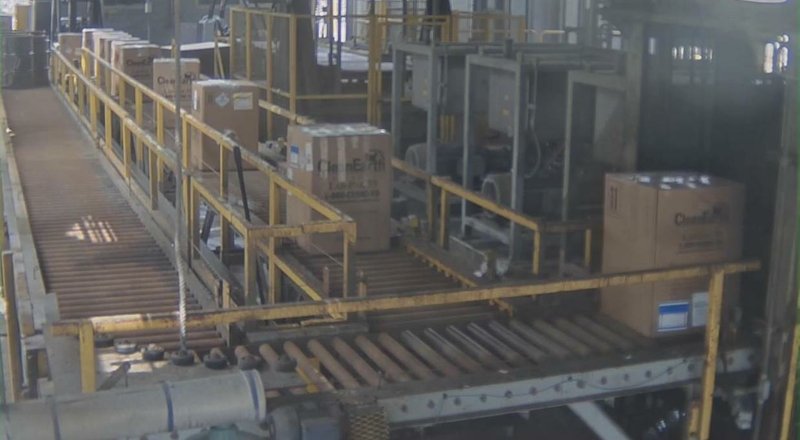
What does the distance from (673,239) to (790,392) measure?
1.00 meters

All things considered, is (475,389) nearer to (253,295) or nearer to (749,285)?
(253,295)

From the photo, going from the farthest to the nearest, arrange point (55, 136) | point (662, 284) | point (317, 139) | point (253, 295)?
point (55, 136)
point (317, 139)
point (253, 295)
point (662, 284)

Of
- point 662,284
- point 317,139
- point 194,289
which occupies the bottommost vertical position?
point 194,289

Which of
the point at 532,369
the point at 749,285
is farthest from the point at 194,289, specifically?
the point at 749,285

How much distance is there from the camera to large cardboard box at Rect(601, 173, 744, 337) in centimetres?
613

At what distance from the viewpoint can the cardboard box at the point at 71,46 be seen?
63.3 ft

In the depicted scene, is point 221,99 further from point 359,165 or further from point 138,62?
point 138,62

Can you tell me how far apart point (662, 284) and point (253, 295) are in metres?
2.32

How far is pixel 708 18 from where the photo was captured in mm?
6449

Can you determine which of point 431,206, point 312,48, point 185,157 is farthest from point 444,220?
point 312,48

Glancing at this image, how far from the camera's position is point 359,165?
7.99 metres

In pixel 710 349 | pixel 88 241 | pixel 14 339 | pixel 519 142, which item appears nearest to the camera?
pixel 710 349

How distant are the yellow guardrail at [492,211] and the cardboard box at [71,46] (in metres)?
12.1

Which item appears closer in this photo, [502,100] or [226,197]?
[226,197]
